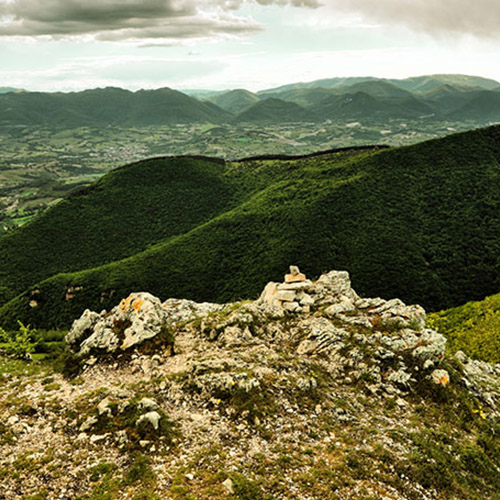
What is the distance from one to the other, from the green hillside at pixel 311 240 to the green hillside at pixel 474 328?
3571 centimetres

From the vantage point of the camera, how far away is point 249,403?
2170cm

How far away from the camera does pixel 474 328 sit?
49.1 m

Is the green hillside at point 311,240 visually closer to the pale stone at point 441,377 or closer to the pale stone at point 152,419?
the pale stone at point 441,377

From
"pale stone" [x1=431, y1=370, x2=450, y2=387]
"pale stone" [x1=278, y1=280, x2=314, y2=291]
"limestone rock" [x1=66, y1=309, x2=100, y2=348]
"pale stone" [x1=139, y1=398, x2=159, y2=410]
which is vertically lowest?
"limestone rock" [x1=66, y1=309, x2=100, y2=348]

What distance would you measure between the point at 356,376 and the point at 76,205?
19203cm

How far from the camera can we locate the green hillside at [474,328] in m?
43.2

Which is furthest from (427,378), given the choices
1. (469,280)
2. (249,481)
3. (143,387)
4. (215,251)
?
(215,251)

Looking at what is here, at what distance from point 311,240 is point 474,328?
235 feet

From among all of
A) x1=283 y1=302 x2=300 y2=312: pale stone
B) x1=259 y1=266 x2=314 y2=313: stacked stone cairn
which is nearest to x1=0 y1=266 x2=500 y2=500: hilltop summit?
x1=283 y1=302 x2=300 y2=312: pale stone

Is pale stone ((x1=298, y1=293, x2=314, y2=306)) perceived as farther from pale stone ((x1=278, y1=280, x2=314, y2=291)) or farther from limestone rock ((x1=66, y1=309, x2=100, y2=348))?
limestone rock ((x1=66, y1=309, x2=100, y2=348))

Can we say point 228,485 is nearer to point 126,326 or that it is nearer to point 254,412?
point 254,412

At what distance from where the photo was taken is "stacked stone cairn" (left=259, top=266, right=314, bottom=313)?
35.0m

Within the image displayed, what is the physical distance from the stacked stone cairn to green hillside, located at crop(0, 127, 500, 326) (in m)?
61.7

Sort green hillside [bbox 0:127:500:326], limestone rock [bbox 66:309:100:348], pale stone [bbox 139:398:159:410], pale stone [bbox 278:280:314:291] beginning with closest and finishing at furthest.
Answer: pale stone [bbox 139:398:159:410], limestone rock [bbox 66:309:100:348], pale stone [bbox 278:280:314:291], green hillside [bbox 0:127:500:326]
